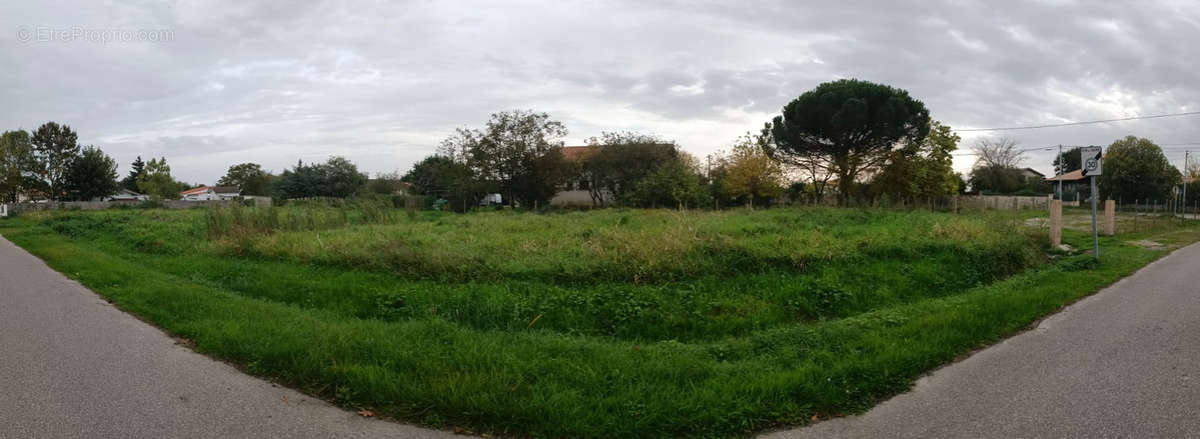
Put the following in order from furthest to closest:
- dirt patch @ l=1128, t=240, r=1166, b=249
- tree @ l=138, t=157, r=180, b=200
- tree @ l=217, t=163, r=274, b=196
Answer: tree @ l=217, t=163, r=274, b=196 → tree @ l=138, t=157, r=180, b=200 → dirt patch @ l=1128, t=240, r=1166, b=249

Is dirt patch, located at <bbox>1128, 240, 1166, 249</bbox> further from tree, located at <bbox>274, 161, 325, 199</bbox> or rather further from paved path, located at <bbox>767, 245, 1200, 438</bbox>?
tree, located at <bbox>274, 161, 325, 199</bbox>

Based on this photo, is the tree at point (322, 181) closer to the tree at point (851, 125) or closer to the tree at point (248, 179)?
the tree at point (248, 179)

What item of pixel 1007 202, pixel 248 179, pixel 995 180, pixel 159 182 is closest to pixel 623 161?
pixel 1007 202

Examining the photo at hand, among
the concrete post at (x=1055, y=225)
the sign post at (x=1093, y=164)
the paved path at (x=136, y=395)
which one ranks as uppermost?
the sign post at (x=1093, y=164)

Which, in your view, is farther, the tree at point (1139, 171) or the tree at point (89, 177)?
the tree at point (89, 177)

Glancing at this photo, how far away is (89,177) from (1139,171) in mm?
88314

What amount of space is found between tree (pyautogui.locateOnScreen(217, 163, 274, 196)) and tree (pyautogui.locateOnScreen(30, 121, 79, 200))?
28356mm

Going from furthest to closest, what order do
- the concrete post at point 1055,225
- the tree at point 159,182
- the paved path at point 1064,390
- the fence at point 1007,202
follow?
the tree at point 159,182, the fence at point 1007,202, the concrete post at point 1055,225, the paved path at point 1064,390

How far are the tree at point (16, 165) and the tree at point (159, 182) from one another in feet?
42.7

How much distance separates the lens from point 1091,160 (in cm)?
1262

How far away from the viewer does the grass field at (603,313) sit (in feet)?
14.9

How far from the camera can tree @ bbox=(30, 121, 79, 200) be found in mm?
58406

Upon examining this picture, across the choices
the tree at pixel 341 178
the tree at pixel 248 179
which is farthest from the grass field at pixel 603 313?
the tree at pixel 248 179

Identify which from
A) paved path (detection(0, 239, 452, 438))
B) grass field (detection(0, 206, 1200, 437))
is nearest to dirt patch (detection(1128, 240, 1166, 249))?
grass field (detection(0, 206, 1200, 437))
